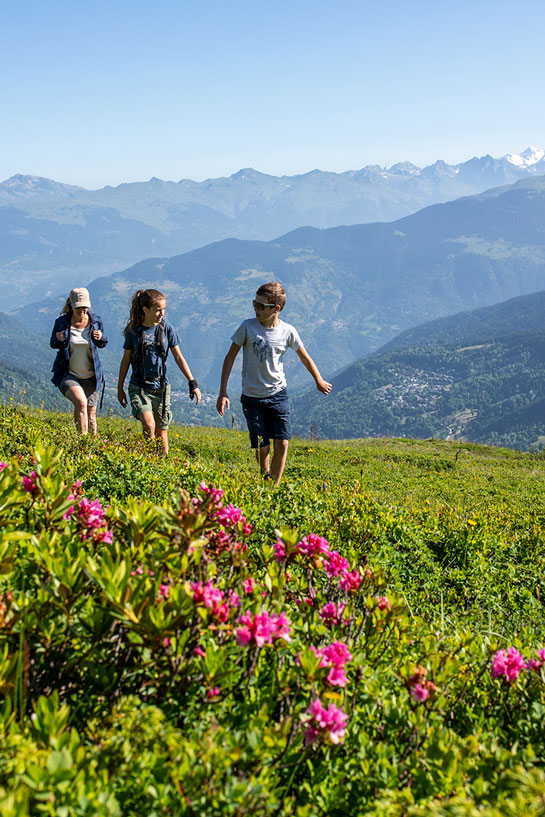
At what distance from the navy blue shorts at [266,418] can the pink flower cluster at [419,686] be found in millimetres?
5733

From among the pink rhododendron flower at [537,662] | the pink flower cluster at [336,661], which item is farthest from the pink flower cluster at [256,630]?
the pink rhododendron flower at [537,662]

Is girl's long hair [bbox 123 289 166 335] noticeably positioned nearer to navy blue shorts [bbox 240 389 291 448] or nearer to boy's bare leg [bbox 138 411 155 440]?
boy's bare leg [bbox 138 411 155 440]

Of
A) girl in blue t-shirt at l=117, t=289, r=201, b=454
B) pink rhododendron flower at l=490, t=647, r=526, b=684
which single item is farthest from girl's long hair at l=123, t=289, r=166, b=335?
pink rhododendron flower at l=490, t=647, r=526, b=684

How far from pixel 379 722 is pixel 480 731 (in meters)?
0.40

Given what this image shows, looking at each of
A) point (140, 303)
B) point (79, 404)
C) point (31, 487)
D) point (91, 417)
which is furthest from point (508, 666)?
point (91, 417)

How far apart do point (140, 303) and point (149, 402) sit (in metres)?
1.64

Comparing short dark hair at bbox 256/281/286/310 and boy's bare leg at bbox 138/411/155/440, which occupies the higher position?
short dark hair at bbox 256/281/286/310

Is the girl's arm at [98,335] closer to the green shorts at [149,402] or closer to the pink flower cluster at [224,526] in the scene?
the green shorts at [149,402]

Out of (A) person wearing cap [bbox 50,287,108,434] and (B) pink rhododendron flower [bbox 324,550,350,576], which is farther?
(A) person wearing cap [bbox 50,287,108,434]

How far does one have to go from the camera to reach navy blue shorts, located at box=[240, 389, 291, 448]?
775 centimetres

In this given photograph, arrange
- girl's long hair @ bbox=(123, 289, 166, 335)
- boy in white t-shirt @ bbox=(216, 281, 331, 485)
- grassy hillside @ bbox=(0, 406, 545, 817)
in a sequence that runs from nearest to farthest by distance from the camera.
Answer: grassy hillside @ bbox=(0, 406, 545, 817) < boy in white t-shirt @ bbox=(216, 281, 331, 485) < girl's long hair @ bbox=(123, 289, 166, 335)

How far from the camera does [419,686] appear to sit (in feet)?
6.42

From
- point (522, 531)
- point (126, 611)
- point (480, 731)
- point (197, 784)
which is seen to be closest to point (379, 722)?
point (480, 731)

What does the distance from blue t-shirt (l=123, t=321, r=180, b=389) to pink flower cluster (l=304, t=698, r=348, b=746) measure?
740cm
